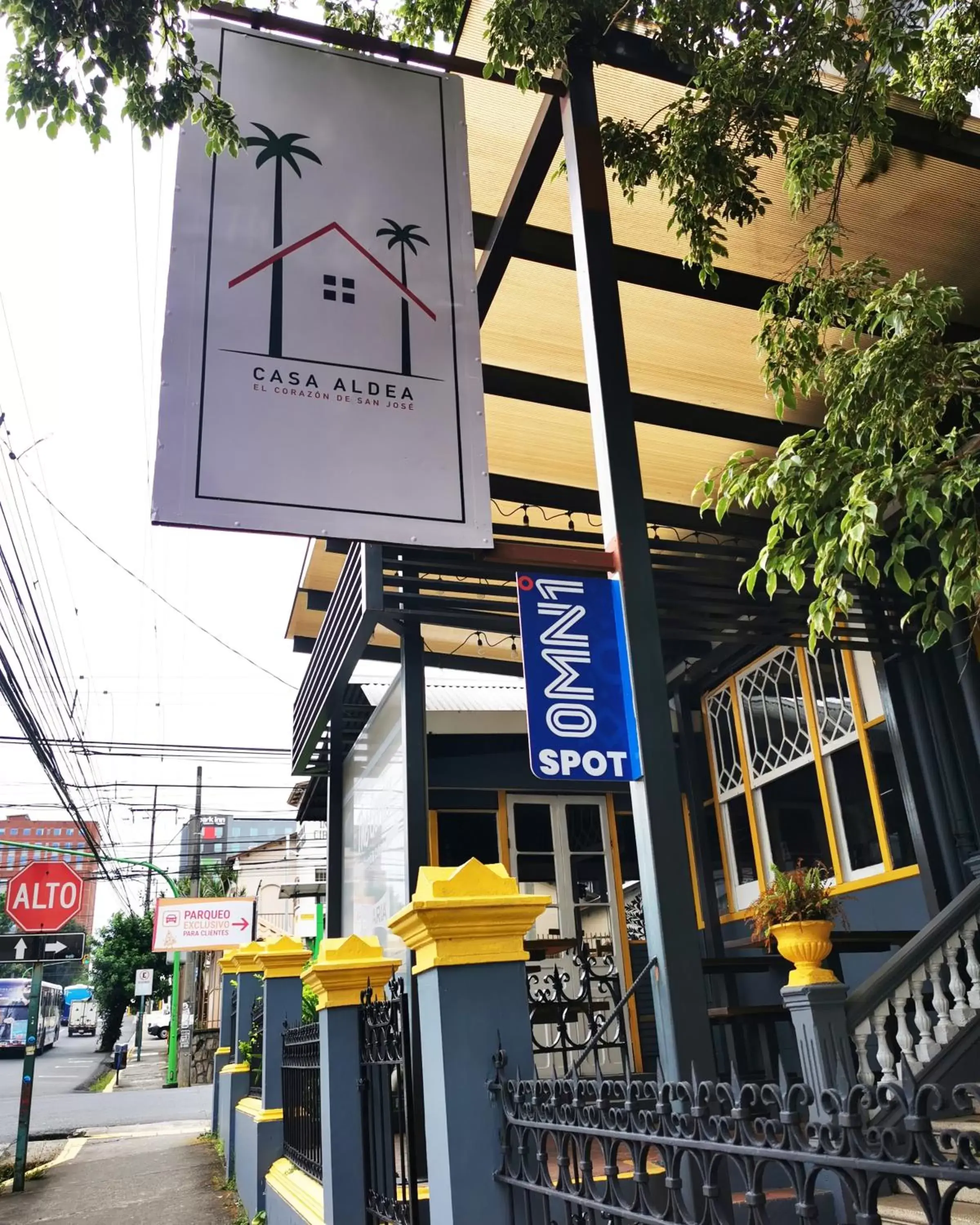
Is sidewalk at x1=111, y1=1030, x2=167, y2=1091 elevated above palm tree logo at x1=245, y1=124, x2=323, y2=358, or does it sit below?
below

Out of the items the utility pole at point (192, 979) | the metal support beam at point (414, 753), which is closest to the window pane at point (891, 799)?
the metal support beam at point (414, 753)

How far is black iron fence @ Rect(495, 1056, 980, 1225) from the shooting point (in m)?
1.46

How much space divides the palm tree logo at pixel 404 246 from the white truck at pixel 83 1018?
77.8m

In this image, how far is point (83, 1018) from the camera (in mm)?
71750

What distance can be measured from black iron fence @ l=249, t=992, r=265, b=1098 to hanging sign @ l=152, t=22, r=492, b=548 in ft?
22.7

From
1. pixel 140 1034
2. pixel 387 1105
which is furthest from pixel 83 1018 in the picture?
pixel 387 1105

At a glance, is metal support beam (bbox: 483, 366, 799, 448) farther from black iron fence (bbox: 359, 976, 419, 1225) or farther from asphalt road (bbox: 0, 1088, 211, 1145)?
asphalt road (bbox: 0, 1088, 211, 1145)

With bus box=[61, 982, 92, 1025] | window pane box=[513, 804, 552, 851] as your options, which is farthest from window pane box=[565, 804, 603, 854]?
bus box=[61, 982, 92, 1025]

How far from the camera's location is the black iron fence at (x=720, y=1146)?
4.78ft

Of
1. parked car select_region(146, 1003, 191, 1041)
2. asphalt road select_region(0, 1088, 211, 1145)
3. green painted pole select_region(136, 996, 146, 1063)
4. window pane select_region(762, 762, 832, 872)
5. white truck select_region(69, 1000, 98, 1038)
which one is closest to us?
window pane select_region(762, 762, 832, 872)

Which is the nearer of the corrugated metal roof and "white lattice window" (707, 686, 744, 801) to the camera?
the corrugated metal roof

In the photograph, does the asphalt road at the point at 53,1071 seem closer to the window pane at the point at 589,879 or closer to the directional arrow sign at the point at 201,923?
the directional arrow sign at the point at 201,923

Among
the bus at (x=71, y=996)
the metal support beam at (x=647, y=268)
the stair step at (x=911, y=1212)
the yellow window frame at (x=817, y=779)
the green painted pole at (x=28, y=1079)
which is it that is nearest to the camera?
the stair step at (x=911, y=1212)

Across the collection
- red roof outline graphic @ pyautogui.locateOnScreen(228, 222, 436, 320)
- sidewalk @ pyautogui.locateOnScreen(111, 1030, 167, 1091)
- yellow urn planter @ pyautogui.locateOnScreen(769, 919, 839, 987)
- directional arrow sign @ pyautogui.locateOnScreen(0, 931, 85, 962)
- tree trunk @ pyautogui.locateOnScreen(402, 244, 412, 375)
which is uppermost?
red roof outline graphic @ pyautogui.locateOnScreen(228, 222, 436, 320)
